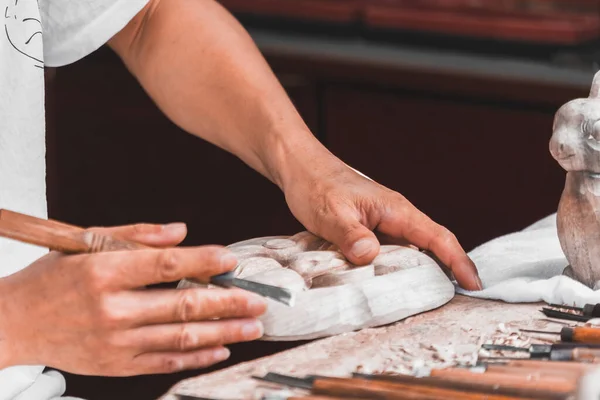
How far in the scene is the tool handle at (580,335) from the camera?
119cm

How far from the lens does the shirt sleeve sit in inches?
72.3

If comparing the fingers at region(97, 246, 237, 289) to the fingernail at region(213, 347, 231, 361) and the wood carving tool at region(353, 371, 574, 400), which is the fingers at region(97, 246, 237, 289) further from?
the wood carving tool at region(353, 371, 574, 400)

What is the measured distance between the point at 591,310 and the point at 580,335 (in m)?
0.13

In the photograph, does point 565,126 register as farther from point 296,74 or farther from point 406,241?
point 296,74

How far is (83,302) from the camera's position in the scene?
1.17 meters

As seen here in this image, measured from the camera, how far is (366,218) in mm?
1516

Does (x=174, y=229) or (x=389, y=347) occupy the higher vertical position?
(x=174, y=229)

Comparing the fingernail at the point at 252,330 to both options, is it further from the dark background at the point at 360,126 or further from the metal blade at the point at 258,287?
the dark background at the point at 360,126

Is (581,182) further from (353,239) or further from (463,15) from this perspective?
(463,15)

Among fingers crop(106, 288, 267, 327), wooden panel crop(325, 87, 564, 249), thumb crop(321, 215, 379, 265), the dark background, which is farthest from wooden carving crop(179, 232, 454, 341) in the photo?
wooden panel crop(325, 87, 564, 249)

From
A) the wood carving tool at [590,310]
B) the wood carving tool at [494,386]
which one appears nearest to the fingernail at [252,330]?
the wood carving tool at [494,386]

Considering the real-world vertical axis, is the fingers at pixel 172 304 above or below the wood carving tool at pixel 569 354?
above

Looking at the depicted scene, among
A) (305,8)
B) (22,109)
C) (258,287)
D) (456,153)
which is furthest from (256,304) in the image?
(305,8)

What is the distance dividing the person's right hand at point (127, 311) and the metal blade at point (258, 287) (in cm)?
1
